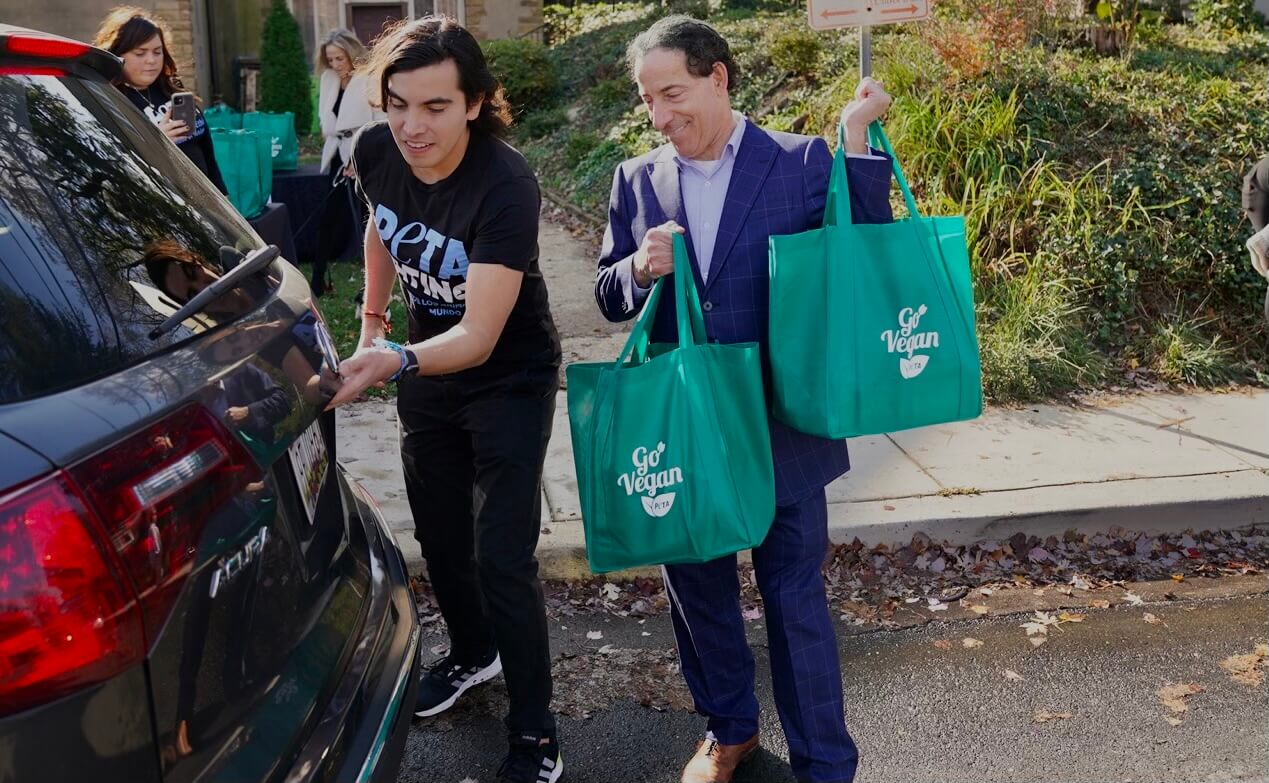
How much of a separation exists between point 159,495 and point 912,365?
5.73 ft

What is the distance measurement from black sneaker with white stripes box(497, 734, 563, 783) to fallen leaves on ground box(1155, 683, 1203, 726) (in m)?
1.81

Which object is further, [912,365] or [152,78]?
[152,78]

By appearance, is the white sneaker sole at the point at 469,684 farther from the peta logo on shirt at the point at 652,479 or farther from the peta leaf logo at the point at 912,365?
the peta leaf logo at the point at 912,365

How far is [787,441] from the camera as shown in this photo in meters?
3.07

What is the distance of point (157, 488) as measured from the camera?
1739mm

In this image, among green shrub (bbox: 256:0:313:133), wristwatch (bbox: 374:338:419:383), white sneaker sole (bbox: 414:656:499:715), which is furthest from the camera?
green shrub (bbox: 256:0:313:133)

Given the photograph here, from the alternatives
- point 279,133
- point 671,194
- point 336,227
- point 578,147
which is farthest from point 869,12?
point 578,147

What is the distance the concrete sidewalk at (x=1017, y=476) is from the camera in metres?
4.80

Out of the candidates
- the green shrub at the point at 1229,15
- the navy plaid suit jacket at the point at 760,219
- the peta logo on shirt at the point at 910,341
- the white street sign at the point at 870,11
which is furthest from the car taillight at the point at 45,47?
the green shrub at the point at 1229,15

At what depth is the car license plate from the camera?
221 cm

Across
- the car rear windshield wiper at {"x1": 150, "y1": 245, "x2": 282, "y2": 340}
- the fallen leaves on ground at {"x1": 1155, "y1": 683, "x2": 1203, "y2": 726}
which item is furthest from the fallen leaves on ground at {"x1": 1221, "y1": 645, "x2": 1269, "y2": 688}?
the car rear windshield wiper at {"x1": 150, "y1": 245, "x2": 282, "y2": 340}

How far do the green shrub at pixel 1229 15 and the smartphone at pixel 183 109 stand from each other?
11.2 meters

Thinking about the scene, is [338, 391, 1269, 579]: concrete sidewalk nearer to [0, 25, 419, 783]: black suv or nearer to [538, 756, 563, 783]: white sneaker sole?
[538, 756, 563, 783]: white sneaker sole

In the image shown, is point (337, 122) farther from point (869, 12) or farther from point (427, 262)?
point (427, 262)
